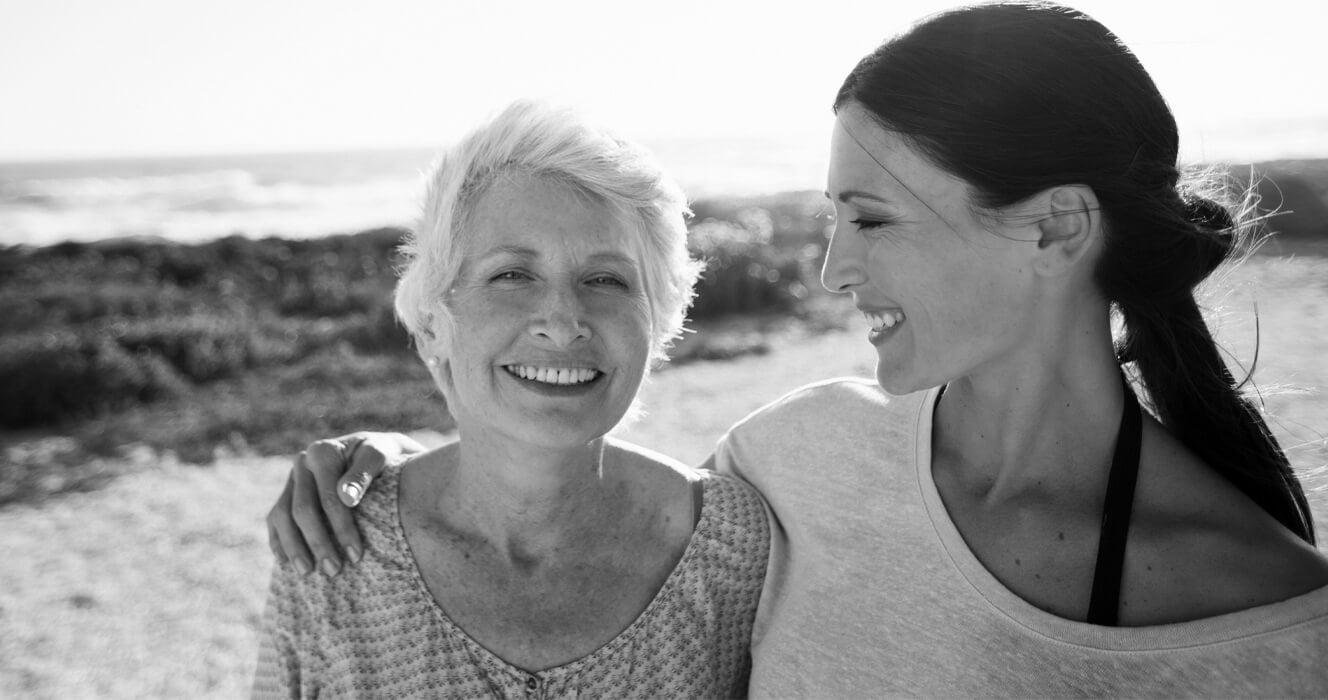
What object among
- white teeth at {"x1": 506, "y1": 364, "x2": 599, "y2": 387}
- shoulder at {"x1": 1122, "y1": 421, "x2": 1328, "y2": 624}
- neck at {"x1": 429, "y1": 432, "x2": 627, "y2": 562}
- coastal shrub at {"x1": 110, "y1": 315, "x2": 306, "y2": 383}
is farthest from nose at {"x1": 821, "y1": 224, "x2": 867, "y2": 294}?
coastal shrub at {"x1": 110, "y1": 315, "x2": 306, "y2": 383}

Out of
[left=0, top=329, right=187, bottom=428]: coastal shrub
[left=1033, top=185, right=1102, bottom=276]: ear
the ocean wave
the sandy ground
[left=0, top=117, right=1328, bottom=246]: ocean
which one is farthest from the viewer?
[left=0, top=117, right=1328, bottom=246]: ocean

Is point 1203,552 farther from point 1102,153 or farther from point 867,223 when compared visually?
point 867,223

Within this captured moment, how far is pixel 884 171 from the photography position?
1923mm

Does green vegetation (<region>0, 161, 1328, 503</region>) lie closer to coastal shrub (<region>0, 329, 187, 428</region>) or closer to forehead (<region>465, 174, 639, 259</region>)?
coastal shrub (<region>0, 329, 187, 428</region>)

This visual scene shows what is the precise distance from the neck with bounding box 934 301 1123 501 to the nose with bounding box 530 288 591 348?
88 cm

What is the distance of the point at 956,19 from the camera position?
74.1 inches

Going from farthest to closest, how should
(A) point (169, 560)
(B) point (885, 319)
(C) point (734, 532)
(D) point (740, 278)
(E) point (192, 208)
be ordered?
(E) point (192, 208) → (D) point (740, 278) → (A) point (169, 560) → (C) point (734, 532) → (B) point (885, 319)

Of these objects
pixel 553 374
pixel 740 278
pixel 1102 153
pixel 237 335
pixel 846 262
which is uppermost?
pixel 1102 153

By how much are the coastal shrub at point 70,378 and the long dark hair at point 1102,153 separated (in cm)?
895

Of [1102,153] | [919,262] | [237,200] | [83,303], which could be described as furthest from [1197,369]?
[237,200]

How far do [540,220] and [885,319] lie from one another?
784 mm

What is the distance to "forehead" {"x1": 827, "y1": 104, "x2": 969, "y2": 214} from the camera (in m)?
1.88

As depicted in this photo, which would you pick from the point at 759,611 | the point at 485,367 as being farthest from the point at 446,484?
the point at 759,611

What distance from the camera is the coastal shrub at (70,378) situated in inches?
342
